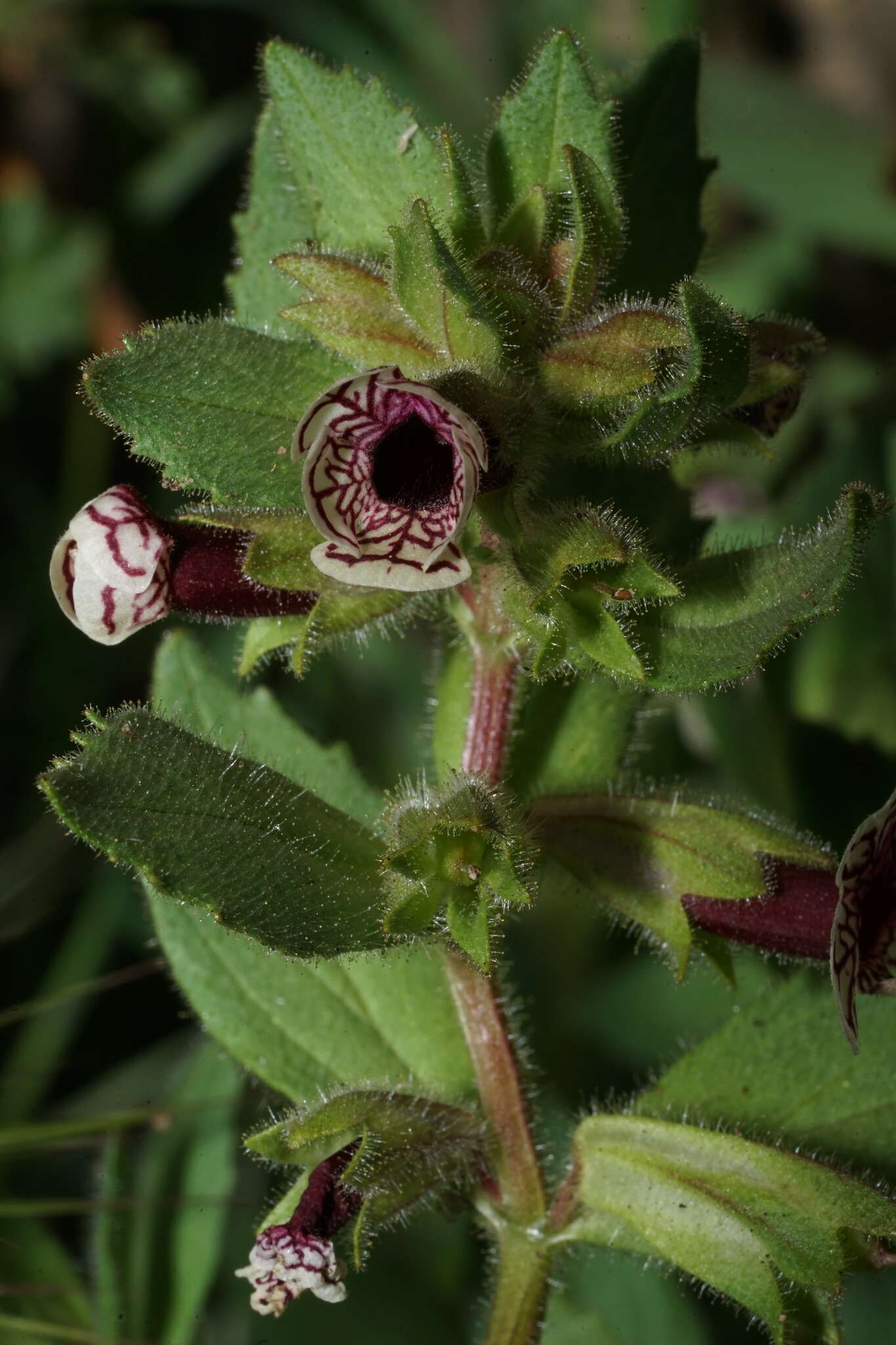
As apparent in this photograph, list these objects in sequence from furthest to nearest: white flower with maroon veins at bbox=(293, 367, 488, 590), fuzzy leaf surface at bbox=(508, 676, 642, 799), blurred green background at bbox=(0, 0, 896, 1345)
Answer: blurred green background at bbox=(0, 0, 896, 1345) < fuzzy leaf surface at bbox=(508, 676, 642, 799) < white flower with maroon veins at bbox=(293, 367, 488, 590)

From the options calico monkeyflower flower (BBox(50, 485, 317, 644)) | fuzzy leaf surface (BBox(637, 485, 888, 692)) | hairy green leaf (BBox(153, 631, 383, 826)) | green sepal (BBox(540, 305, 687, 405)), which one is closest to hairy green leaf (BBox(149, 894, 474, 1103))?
hairy green leaf (BBox(153, 631, 383, 826))

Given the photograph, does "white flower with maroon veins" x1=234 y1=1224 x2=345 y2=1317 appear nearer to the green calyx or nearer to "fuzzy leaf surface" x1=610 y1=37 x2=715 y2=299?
the green calyx

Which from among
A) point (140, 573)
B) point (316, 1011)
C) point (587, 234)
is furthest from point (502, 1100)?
point (587, 234)

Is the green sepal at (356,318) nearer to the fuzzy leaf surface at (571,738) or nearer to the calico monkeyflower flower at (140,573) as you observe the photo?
the calico monkeyflower flower at (140,573)

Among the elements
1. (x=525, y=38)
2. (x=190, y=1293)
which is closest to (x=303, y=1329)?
(x=190, y=1293)

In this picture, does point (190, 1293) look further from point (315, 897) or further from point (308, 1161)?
point (315, 897)

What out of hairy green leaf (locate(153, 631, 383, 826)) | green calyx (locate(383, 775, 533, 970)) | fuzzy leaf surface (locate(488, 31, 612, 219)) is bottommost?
hairy green leaf (locate(153, 631, 383, 826))

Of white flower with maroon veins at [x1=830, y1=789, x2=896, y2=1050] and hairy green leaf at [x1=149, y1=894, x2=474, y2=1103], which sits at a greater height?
white flower with maroon veins at [x1=830, y1=789, x2=896, y2=1050]
